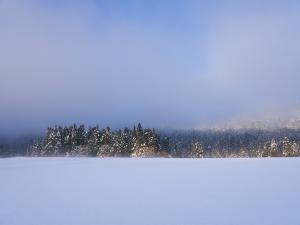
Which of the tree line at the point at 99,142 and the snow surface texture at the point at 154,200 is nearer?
the snow surface texture at the point at 154,200

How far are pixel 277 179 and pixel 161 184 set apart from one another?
15.3ft

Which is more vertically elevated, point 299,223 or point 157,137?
point 157,137

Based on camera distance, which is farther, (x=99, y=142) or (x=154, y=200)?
(x=99, y=142)

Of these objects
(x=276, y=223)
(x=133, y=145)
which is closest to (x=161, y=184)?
(x=276, y=223)

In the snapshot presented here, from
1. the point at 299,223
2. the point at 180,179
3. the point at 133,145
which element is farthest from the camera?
the point at 133,145

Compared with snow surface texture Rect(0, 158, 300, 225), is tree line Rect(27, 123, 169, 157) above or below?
above

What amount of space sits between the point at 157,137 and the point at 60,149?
21.3m

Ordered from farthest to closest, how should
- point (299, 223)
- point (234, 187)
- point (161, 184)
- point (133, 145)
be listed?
point (133, 145)
point (161, 184)
point (234, 187)
point (299, 223)

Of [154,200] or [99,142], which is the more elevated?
[99,142]

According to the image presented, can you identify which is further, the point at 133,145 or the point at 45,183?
the point at 133,145

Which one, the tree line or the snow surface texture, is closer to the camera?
the snow surface texture

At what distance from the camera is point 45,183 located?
1541 cm

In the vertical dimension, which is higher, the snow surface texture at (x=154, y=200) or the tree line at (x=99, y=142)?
the tree line at (x=99, y=142)

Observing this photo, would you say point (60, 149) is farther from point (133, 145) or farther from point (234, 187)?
point (234, 187)
